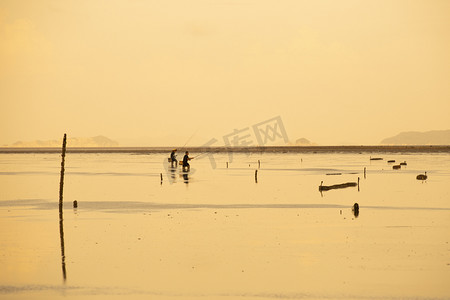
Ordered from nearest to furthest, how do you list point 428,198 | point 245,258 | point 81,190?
point 245,258
point 428,198
point 81,190

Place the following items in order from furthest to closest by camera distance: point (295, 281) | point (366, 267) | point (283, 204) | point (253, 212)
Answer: point (283, 204), point (253, 212), point (366, 267), point (295, 281)

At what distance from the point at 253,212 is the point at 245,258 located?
13.9m

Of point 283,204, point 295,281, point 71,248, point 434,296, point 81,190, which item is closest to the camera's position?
point 434,296

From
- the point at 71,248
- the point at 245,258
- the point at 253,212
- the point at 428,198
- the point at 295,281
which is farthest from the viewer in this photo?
the point at 428,198

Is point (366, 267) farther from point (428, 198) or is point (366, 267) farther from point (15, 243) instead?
point (428, 198)

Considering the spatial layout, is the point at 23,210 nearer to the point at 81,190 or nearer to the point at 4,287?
the point at 81,190

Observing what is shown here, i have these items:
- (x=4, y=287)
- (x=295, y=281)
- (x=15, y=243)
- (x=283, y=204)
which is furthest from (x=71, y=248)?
(x=283, y=204)

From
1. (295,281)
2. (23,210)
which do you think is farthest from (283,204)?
(295,281)

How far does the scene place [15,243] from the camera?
942 inches

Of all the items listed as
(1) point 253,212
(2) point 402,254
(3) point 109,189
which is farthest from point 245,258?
(3) point 109,189

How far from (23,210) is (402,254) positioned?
2330cm

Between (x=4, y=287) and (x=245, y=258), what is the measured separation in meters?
7.57

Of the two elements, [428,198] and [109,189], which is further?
[109,189]

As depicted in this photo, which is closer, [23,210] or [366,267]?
[366,267]
